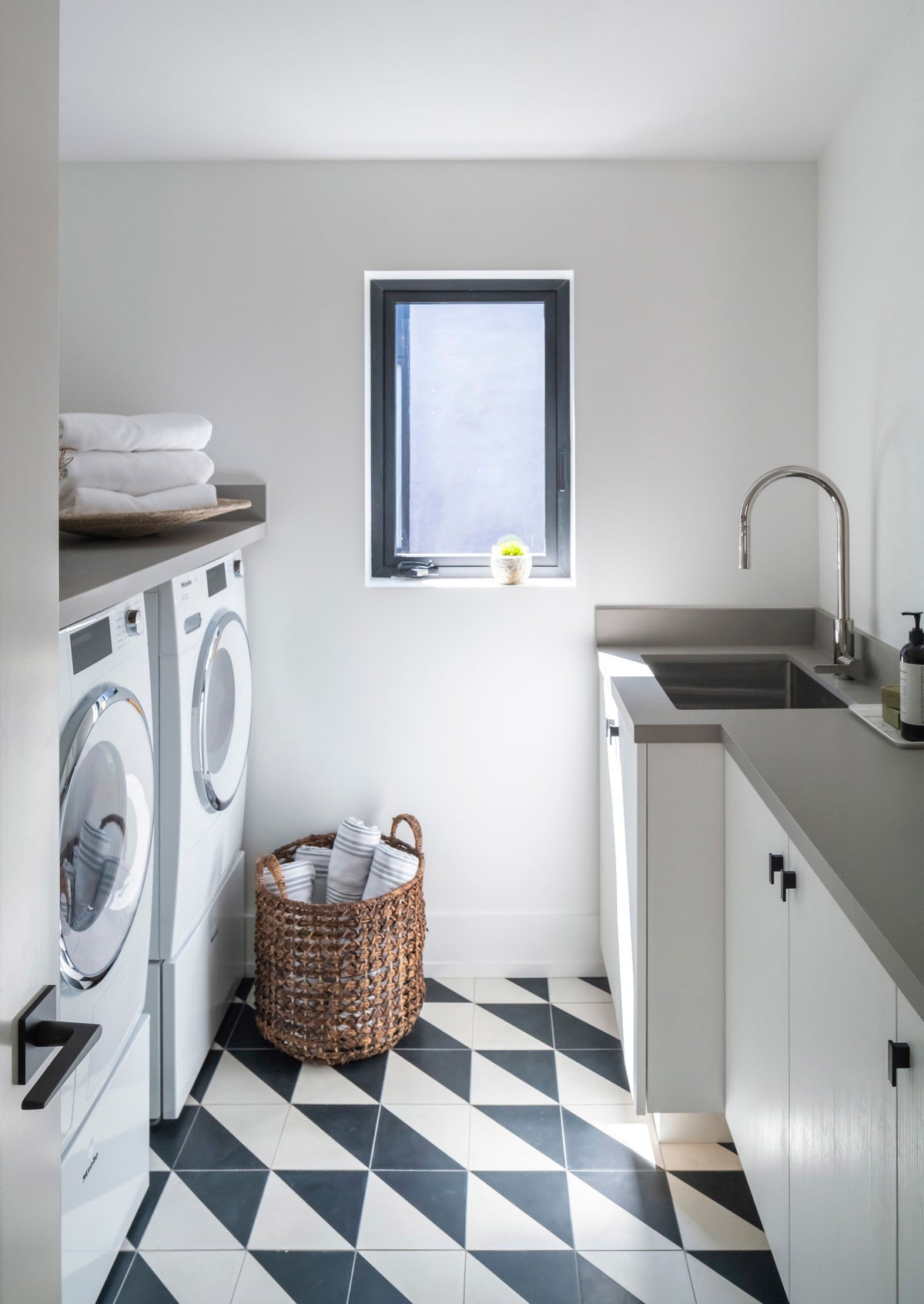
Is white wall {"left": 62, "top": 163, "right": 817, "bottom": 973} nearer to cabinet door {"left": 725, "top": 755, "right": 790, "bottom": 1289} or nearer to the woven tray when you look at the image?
the woven tray

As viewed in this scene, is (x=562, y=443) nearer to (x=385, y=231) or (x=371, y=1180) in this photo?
(x=385, y=231)

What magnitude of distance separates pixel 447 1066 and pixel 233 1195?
64 centimetres

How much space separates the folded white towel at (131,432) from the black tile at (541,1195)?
169 centimetres

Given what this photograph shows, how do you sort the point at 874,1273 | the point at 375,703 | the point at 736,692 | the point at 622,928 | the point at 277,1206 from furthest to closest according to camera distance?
the point at 375,703, the point at 736,692, the point at 622,928, the point at 277,1206, the point at 874,1273

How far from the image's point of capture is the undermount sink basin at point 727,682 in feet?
9.12

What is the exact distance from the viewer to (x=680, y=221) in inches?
114

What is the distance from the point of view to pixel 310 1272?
1.86 m

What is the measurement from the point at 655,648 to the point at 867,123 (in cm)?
134

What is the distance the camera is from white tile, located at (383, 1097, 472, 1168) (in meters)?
2.23

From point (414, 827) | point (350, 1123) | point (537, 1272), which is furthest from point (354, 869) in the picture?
point (537, 1272)

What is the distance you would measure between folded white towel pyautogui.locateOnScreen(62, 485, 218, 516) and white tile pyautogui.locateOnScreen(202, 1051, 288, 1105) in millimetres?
1311

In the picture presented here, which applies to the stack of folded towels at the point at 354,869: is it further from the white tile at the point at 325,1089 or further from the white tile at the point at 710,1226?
the white tile at the point at 710,1226

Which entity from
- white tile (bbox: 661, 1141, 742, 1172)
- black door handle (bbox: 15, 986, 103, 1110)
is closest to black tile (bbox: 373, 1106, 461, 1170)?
white tile (bbox: 661, 1141, 742, 1172)

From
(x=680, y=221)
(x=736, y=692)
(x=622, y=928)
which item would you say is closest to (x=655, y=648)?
(x=736, y=692)
